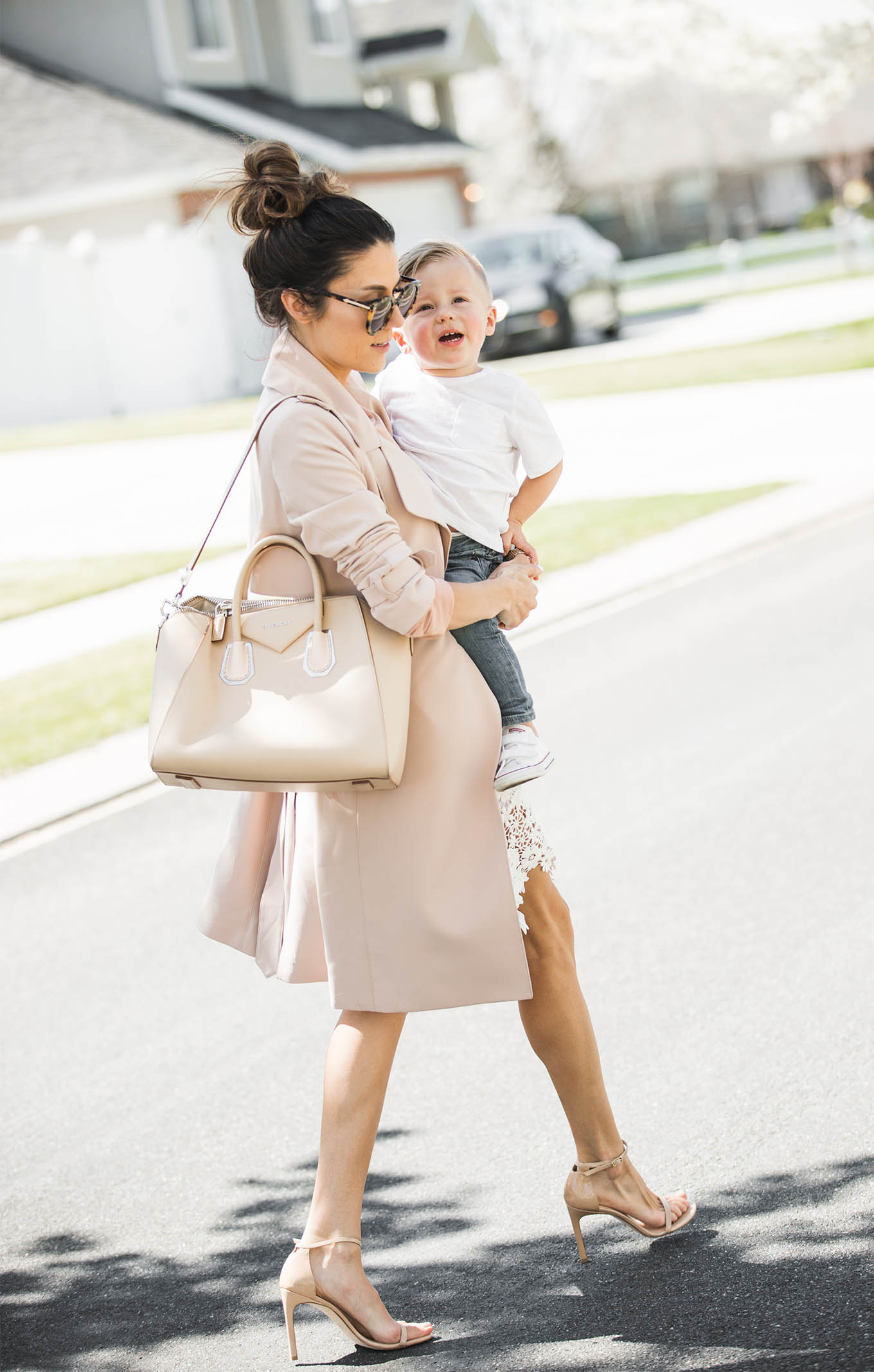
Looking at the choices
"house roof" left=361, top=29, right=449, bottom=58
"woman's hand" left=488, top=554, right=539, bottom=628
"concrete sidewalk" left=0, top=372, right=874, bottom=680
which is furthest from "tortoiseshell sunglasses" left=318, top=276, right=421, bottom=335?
"house roof" left=361, top=29, right=449, bottom=58

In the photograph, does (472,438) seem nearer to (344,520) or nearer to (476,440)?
(476,440)

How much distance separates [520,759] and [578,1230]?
3.20 feet

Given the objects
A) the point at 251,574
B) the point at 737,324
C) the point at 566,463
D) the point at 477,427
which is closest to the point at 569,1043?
the point at 251,574

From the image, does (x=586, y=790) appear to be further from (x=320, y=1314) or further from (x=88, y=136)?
(x=88, y=136)

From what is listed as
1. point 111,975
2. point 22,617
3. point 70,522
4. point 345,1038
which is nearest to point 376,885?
point 345,1038

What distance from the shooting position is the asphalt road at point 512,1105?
2.97 m

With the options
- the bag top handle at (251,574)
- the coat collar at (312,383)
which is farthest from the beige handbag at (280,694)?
the coat collar at (312,383)

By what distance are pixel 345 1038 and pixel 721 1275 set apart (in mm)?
884

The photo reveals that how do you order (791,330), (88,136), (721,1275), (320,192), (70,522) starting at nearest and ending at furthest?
(320,192), (721,1275), (70,522), (791,330), (88,136)

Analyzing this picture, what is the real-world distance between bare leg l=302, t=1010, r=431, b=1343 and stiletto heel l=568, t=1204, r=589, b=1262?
370mm

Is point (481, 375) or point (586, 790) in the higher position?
point (481, 375)

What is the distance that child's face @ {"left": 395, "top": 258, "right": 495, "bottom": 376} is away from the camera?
2998 mm

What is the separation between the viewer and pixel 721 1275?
117 inches

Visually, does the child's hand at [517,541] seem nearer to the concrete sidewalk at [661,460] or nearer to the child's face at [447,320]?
the child's face at [447,320]
